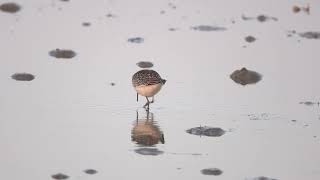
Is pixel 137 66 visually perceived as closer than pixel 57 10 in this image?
Yes

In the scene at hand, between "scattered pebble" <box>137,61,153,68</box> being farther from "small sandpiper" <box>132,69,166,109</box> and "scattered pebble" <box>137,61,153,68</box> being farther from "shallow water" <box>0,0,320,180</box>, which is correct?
"small sandpiper" <box>132,69,166,109</box>

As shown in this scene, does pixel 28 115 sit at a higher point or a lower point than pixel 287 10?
lower

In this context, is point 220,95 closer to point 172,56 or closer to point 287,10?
point 172,56

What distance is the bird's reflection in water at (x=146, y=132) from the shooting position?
10234 millimetres

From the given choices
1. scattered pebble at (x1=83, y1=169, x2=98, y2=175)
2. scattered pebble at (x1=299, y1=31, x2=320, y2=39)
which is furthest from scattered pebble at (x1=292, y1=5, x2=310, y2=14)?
scattered pebble at (x1=83, y1=169, x2=98, y2=175)

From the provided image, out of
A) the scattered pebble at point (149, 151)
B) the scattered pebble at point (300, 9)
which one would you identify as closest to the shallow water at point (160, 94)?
the scattered pebble at point (149, 151)

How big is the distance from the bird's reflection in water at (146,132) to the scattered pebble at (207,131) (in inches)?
18.8

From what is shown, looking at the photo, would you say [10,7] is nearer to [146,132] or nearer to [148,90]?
[148,90]

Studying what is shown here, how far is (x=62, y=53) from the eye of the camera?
13.9 metres

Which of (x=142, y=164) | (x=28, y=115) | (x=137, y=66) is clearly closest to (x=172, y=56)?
(x=137, y=66)

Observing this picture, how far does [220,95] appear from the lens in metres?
12.1

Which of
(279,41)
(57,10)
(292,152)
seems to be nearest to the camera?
(292,152)

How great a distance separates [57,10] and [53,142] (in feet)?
23.6

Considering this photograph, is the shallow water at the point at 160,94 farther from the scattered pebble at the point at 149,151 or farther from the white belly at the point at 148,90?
the white belly at the point at 148,90
